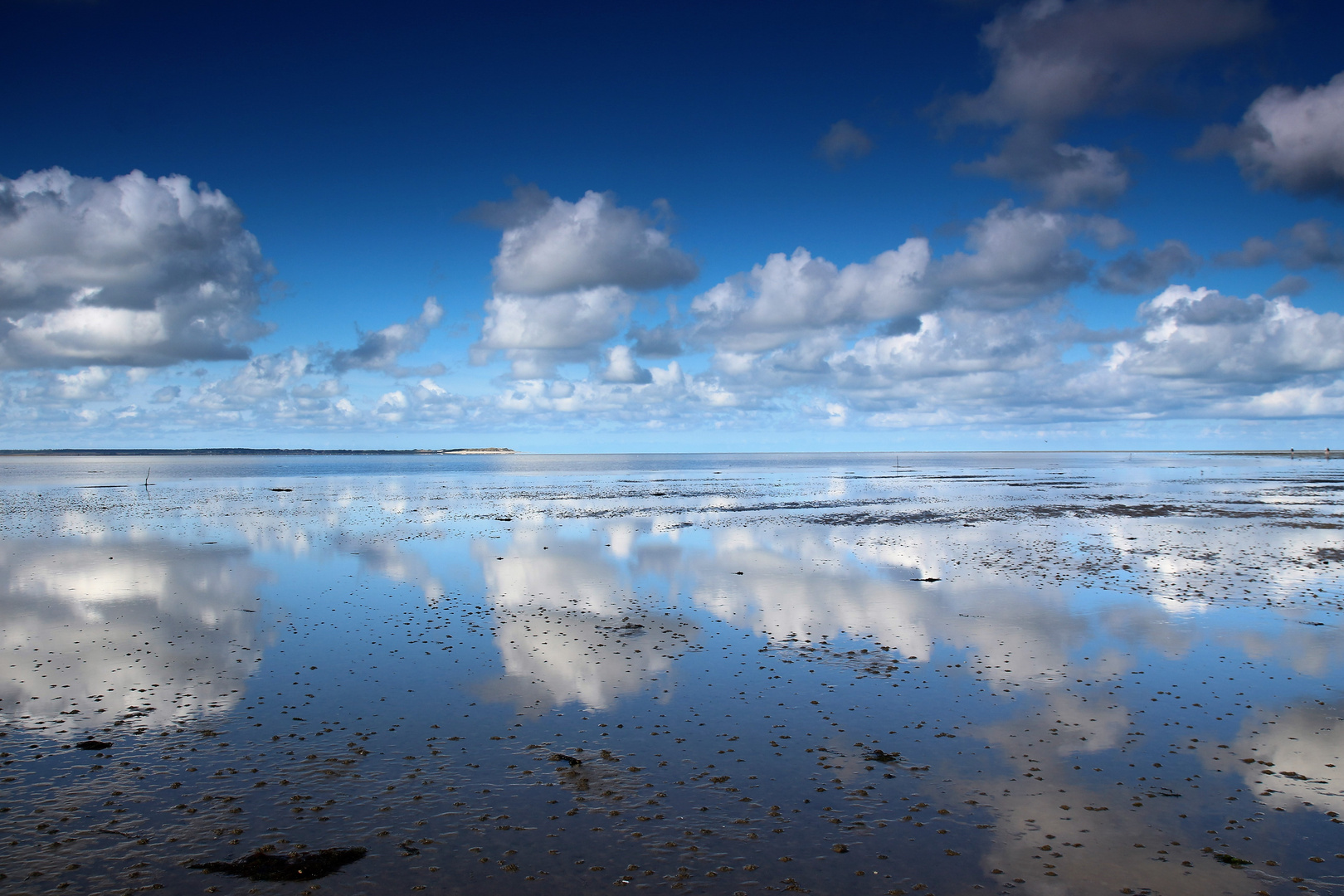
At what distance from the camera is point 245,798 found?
1273 cm

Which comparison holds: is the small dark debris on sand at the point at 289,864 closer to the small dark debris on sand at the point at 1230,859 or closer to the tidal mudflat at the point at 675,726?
the tidal mudflat at the point at 675,726

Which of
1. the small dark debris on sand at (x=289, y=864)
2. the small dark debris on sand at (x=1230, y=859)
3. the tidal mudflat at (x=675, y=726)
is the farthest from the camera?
the tidal mudflat at (x=675, y=726)

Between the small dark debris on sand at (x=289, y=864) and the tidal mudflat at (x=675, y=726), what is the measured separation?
0.05 meters

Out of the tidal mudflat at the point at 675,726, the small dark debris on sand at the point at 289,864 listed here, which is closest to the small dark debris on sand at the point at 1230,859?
the tidal mudflat at the point at 675,726

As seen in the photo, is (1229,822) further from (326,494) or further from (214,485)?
(214,485)

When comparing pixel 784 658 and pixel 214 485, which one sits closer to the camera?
pixel 784 658

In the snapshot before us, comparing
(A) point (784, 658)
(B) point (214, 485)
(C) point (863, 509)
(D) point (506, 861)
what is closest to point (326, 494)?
(B) point (214, 485)

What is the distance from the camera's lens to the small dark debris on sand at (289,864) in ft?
34.4

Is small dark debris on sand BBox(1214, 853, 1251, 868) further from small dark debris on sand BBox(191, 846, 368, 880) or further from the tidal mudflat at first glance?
small dark debris on sand BBox(191, 846, 368, 880)

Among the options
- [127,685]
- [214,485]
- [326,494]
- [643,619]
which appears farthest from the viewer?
[214,485]

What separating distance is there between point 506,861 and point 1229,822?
11419 millimetres

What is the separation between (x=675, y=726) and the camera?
53.2ft

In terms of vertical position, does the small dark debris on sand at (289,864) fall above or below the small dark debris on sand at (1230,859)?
above

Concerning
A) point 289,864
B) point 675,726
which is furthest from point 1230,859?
point 289,864
